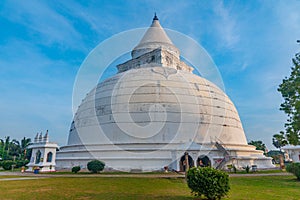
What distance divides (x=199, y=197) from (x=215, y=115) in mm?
19214

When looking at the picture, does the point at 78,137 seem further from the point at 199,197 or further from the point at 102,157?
the point at 199,197

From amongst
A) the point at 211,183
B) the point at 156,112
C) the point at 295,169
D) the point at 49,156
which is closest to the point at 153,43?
the point at 156,112

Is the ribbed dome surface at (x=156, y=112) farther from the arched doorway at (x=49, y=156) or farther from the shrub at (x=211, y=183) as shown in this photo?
the shrub at (x=211, y=183)

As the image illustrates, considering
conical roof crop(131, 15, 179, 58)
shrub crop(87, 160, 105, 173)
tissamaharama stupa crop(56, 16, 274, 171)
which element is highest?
conical roof crop(131, 15, 179, 58)

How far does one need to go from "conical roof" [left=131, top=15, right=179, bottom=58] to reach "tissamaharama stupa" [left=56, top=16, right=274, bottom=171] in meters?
9.16

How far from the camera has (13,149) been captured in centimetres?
5900

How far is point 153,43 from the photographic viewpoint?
38719 millimetres

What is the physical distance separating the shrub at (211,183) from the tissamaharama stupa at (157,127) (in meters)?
13.9

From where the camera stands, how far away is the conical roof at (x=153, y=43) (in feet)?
127

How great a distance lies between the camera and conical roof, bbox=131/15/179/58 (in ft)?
127

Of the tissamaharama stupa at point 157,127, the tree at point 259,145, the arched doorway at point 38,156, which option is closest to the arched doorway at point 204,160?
the tissamaharama stupa at point 157,127

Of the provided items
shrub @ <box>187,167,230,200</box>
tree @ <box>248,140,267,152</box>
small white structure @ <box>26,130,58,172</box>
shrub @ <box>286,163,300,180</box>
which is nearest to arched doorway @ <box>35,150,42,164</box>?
small white structure @ <box>26,130,58,172</box>

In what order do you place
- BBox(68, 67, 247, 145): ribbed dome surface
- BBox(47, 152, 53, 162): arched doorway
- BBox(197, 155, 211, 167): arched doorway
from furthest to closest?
BBox(47, 152, 53, 162): arched doorway, BBox(68, 67, 247, 145): ribbed dome surface, BBox(197, 155, 211, 167): arched doorway

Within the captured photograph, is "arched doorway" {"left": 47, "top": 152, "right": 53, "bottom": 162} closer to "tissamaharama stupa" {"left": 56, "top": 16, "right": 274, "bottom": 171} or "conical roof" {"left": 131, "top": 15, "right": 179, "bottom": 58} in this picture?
"tissamaharama stupa" {"left": 56, "top": 16, "right": 274, "bottom": 171}
